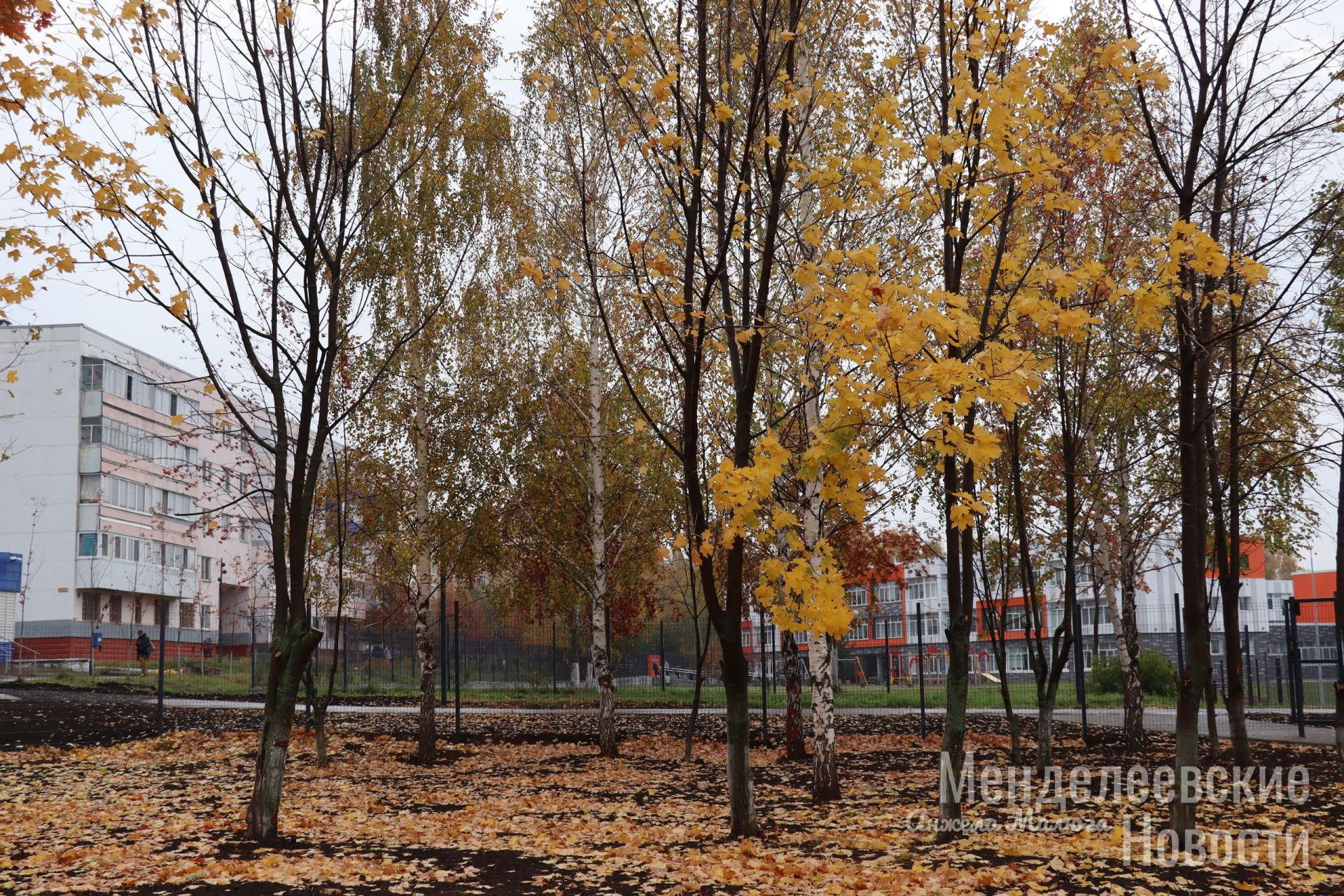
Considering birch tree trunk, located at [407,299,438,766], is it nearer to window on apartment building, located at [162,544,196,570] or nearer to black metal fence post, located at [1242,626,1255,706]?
black metal fence post, located at [1242,626,1255,706]

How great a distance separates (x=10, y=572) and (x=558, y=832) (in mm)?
29882

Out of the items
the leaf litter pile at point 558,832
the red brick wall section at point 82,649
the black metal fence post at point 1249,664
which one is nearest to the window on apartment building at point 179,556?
the red brick wall section at point 82,649

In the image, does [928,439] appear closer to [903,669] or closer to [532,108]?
[532,108]

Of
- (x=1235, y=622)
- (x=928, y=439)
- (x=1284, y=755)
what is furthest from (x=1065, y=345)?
(x=1284, y=755)

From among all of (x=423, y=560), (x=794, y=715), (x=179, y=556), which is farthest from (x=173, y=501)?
(x=794, y=715)

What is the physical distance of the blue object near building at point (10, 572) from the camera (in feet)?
94.8

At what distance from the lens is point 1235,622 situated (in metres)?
9.69

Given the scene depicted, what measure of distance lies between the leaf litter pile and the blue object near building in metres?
20.1

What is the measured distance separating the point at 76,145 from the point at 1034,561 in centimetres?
1528

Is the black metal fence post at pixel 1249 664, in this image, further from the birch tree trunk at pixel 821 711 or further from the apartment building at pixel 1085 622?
the birch tree trunk at pixel 821 711

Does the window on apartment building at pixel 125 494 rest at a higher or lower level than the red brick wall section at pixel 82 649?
higher

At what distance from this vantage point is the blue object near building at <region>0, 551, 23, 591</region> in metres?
28.9

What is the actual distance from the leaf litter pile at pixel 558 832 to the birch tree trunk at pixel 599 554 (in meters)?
0.62

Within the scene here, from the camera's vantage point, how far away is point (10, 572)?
29719 mm
